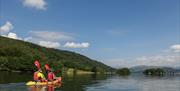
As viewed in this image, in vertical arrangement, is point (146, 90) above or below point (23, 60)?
Answer: below

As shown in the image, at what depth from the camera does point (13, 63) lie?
142750mm

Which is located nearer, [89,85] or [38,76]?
[38,76]

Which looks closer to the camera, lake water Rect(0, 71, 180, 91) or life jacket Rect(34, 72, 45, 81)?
lake water Rect(0, 71, 180, 91)

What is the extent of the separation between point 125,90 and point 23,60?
320 feet

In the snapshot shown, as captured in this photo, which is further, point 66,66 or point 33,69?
point 66,66

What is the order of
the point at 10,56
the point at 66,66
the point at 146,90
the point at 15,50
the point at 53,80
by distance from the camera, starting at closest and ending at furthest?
1. the point at 146,90
2. the point at 53,80
3. the point at 10,56
4. the point at 15,50
5. the point at 66,66

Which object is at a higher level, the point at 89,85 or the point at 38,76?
the point at 38,76

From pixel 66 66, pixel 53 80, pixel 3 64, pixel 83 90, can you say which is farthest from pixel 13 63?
pixel 83 90

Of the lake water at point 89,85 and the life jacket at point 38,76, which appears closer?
the lake water at point 89,85

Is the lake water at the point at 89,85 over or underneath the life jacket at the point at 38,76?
underneath

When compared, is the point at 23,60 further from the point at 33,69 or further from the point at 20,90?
the point at 20,90

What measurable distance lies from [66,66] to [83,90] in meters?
141

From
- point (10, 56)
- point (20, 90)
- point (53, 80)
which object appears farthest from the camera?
point (10, 56)

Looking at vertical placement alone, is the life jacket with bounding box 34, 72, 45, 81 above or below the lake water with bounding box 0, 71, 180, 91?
above
